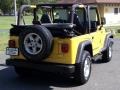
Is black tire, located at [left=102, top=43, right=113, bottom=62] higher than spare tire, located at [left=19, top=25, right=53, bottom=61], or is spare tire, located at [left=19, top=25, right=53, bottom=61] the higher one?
spare tire, located at [left=19, top=25, right=53, bottom=61]

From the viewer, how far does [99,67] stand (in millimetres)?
10414

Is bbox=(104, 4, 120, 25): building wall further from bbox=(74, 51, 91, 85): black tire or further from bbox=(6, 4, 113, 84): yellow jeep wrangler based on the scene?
bbox=(74, 51, 91, 85): black tire

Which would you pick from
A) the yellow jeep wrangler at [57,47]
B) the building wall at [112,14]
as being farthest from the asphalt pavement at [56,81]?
the building wall at [112,14]

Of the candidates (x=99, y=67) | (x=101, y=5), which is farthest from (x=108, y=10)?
(x=99, y=67)

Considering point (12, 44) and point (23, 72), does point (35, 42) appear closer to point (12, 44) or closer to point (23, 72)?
point (12, 44)

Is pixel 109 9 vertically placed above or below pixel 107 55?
above

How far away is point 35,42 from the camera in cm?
767

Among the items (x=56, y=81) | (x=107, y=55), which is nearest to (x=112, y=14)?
(x=107, y=55)

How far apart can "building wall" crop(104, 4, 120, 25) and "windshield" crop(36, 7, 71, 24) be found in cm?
3217

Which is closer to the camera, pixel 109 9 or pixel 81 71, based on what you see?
pixel 81 71

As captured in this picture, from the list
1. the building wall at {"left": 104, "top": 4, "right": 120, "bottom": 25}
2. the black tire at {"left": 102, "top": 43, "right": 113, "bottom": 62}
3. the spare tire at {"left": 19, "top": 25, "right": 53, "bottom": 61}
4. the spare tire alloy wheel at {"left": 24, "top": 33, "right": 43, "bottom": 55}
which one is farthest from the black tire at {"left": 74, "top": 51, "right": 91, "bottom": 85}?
the building wall at {"left": 104, "top": 4, "right": 120, "bottom": 25}

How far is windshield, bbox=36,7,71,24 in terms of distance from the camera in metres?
8.95

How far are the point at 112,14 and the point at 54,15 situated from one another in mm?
33326

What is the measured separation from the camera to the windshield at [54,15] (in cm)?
895
